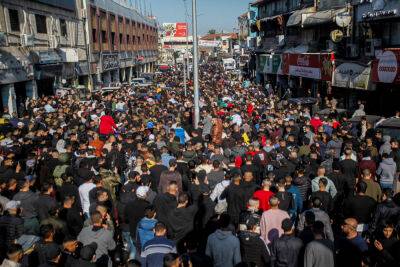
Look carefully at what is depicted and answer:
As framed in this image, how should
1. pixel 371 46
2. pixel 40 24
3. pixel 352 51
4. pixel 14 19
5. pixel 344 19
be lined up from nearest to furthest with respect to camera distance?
1. pixel 371 46
2. pixel 352 51
3. pixel 344 19
4. pixel 14 19
5. pixel 40 24

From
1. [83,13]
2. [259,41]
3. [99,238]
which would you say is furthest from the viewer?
[259,41]

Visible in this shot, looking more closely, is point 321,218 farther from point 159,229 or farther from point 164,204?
point 164,204

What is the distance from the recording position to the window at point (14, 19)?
77.6 feet

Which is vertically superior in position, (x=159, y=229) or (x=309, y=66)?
(x=309, y=66)

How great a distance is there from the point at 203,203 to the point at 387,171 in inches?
178

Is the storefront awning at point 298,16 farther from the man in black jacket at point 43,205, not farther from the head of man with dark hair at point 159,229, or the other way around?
the head of man with dark hair at point 159,229

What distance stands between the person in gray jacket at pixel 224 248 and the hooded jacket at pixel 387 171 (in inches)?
202

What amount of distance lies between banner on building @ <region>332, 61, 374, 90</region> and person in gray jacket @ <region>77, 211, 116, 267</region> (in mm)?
17876

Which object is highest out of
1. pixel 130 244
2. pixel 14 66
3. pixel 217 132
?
pixel 14 66

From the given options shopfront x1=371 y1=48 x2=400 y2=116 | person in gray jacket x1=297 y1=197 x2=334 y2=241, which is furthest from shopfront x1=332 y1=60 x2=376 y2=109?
person in gray jacket x1=297 y1=197 x2=334 y2=241

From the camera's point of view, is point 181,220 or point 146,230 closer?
point 146,230

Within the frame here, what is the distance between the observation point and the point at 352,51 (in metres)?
23.6

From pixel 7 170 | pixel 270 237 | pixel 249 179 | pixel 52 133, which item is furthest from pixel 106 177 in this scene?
pixel 52 133

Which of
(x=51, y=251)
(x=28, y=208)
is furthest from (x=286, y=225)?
(x=28, y=208)
